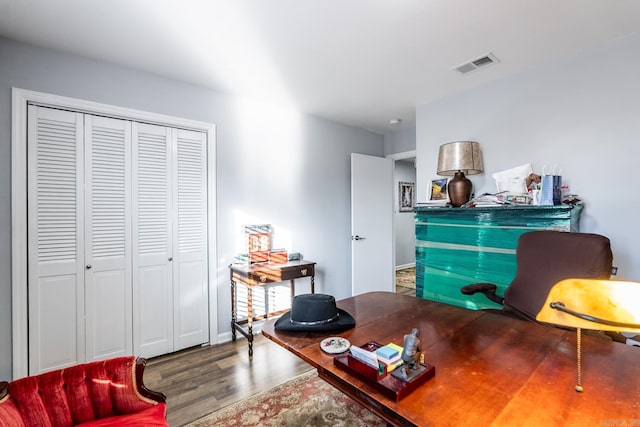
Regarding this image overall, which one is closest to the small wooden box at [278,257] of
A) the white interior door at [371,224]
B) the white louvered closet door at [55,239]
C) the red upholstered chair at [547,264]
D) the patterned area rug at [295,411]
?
the white interior door at [371,224]

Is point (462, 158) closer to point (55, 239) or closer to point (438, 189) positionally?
point (438, 189)

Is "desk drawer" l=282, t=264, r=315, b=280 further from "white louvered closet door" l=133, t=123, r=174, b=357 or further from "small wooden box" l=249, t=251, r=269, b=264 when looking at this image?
"white louvered closet door" l=133, t=123, r=174, b=357

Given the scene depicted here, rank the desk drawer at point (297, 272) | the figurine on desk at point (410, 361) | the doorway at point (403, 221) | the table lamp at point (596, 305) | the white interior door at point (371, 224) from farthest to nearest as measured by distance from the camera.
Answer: the doorway at point (403, 221)
the white interior door at point (371, 224)
the desk drawer at point (297, 272)
the figurine on desk at point (410, 361)
the table lamp at point (596, 305)

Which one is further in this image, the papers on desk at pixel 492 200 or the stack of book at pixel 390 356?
the papers on desk at pixel 492 200

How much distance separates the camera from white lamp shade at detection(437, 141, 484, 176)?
2.74 meters

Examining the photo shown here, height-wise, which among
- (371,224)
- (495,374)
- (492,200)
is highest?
(492,200)

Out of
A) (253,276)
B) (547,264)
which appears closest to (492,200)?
(547,264)

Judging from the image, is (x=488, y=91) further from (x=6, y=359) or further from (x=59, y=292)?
(x=6, y=359)

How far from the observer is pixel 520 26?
1975 mm

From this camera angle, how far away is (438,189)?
3191mm

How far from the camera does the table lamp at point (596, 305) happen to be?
0.62 m

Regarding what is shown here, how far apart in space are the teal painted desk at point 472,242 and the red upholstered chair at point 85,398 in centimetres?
233

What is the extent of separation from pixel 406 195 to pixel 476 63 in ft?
14.8

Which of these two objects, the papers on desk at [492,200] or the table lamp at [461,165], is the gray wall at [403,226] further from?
the papers on desk at [492,200]
